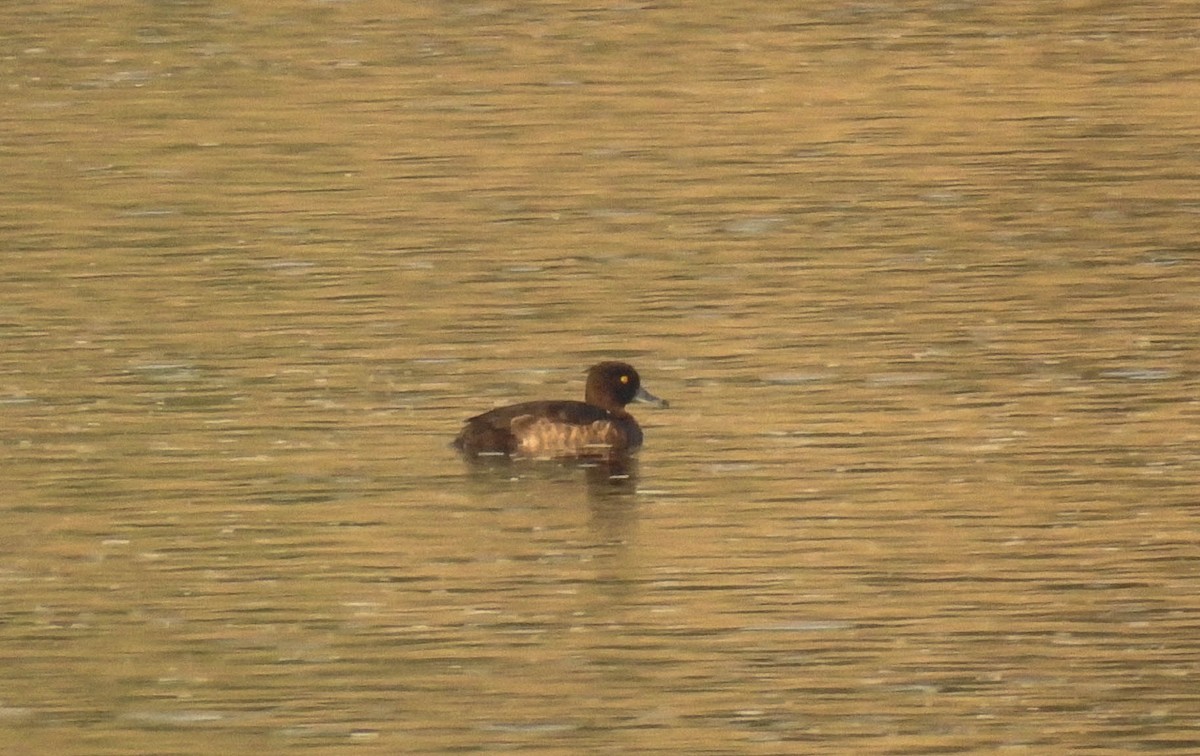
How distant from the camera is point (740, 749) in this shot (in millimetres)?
12688

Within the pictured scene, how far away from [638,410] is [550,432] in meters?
2.08

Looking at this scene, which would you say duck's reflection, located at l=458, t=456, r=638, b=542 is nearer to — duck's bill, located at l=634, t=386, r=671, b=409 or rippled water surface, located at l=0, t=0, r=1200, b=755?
rippled water surface, located at l=0, t=0, r=1200, b=755

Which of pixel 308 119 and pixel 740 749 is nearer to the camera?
pixel 740 749

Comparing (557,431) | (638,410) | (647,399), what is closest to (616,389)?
(647,399)

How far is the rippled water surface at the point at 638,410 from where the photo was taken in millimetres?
13602

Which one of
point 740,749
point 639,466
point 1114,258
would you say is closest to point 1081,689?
point 740,749

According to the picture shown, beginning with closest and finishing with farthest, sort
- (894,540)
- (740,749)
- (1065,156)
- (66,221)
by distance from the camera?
(740,749)
(894,540)
(66,221)
(1065,156)

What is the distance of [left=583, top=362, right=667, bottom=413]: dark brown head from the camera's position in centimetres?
1877

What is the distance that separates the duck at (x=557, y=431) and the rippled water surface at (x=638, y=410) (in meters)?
0.15

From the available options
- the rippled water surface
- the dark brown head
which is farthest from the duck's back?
the dark brown head

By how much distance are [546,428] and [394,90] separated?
18.0 meters

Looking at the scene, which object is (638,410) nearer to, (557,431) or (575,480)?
(557,431)

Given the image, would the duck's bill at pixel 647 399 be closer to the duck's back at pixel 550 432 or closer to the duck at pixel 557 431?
the duck at pixel 557 431

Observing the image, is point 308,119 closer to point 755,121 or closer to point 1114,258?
point 755,121
